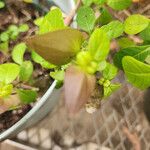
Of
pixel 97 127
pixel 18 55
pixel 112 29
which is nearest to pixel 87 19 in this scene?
pixel 112 29

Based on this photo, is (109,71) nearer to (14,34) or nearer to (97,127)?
(14,34)

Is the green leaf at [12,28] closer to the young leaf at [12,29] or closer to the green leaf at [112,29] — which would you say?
the young leaf at [12,29]

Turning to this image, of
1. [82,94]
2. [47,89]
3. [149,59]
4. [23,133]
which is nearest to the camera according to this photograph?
[82,94]

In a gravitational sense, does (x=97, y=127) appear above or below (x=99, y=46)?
below

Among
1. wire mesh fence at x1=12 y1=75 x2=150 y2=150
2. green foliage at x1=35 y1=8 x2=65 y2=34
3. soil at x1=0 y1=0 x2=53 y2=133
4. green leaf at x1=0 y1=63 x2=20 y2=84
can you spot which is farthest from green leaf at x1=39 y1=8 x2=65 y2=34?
wire mesh fence at x1=12 y1=75 x2=150 y2=150

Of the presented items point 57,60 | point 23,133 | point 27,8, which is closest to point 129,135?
point 23,133

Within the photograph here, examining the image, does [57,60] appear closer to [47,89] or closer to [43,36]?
[43,36]

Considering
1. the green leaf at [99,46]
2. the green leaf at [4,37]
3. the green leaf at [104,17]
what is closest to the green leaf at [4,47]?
the green leaf at [4,37]
